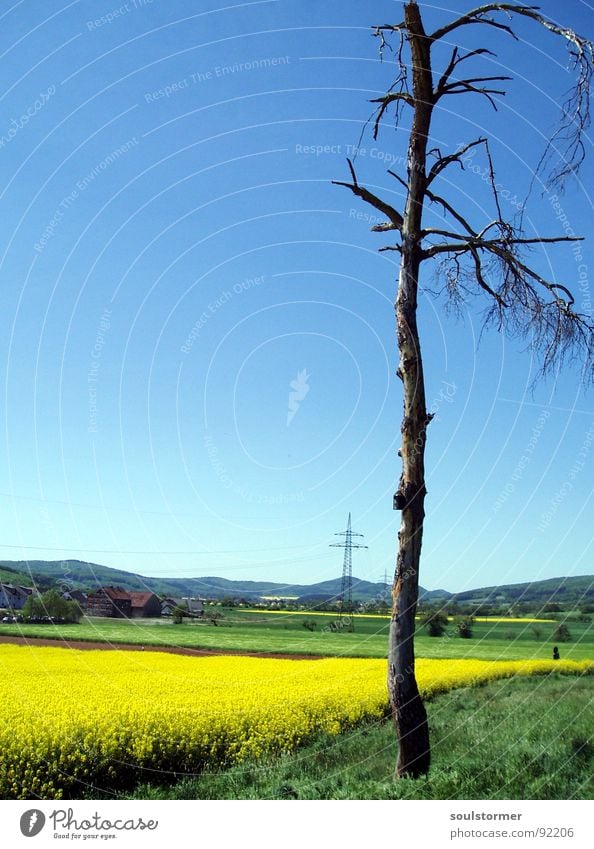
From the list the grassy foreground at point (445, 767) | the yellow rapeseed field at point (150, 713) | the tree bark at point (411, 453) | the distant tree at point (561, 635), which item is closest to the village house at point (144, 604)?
the yellow rapeseed field at point (150, 713)

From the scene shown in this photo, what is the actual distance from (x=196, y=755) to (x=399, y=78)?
7.13m

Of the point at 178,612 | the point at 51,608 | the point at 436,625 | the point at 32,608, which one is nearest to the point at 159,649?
the point at 51,608

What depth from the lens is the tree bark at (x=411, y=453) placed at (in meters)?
6.16

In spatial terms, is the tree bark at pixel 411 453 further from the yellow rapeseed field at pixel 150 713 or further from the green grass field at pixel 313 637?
the green grass field at pixel 313 637

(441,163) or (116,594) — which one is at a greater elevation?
(441,163)

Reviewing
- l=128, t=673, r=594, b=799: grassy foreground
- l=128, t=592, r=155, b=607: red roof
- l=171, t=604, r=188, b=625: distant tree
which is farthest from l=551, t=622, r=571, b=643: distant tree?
l=128, t=592, r=155, b=607: red roof

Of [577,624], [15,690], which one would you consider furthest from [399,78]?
[577,624]

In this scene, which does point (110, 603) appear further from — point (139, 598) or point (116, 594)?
point (139, 598)

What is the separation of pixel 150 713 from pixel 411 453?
396 cm

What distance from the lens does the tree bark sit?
6164mm

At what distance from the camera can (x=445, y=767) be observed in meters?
6.26

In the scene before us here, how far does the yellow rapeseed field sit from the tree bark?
190cm
